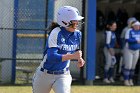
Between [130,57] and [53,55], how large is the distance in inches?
274

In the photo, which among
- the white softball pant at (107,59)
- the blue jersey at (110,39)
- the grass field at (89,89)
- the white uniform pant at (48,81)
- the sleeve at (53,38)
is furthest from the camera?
the white softball pant at (107,59)

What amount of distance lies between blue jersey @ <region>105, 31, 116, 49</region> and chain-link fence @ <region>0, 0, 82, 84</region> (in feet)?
3.44

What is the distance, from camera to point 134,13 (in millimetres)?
14711

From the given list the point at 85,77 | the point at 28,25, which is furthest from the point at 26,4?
the point at 85,77

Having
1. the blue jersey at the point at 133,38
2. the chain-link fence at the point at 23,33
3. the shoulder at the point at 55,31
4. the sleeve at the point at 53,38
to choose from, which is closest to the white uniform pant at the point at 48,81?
the sleeve at the point at 53,38

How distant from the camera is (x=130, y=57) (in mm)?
12586

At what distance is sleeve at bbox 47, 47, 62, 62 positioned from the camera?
19.0 feet

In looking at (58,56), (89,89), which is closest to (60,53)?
(58,56)

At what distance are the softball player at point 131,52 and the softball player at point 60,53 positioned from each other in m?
6.38

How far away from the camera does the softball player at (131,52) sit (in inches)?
488

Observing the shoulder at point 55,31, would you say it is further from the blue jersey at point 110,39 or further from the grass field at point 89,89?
the blue jersey at point 110,39

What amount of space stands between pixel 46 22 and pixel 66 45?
20.4 feet

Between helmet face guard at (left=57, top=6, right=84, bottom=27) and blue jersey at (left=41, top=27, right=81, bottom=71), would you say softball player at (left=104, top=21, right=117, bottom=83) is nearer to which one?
blue jersey at (left=41, top=27, right=81, bottom=71)

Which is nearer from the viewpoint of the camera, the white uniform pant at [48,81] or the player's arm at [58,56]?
the player's arm at [58,56]
